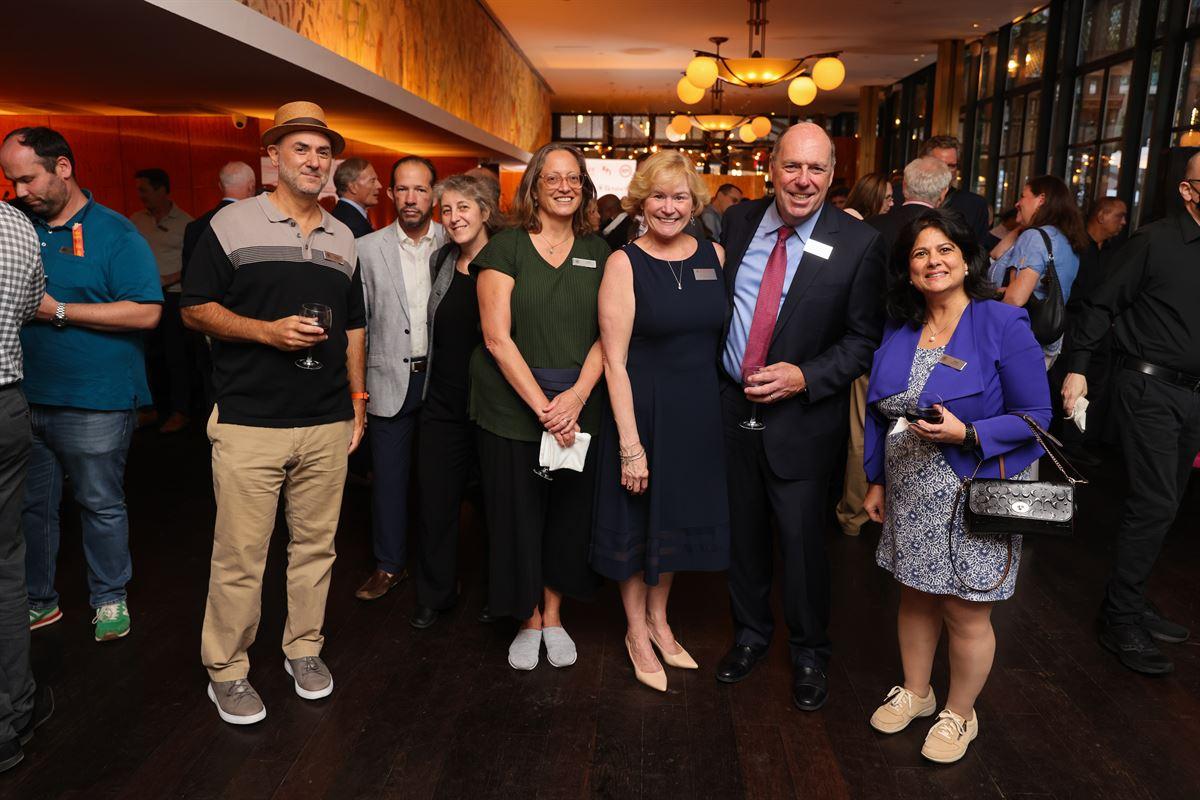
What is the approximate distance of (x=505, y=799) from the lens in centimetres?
248

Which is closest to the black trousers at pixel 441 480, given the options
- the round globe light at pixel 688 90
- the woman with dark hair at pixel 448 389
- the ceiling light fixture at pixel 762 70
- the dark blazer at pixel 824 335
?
the woman with dark hair at pixel 448 389

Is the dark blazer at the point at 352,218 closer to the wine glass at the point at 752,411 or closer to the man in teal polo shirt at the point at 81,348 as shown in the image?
the man in teal polo shirt at the point at 81,348

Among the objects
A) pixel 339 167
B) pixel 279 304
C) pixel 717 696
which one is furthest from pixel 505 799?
pixel 339 167

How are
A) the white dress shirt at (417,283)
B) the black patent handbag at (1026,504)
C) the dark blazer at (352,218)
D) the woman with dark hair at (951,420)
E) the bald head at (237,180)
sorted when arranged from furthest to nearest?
the bald head at (237,180), the dark blazer at (352,218), the white dress shirt at (417,283), the woman with dark hair at (951,420), the black patent handbag at (1026,504)

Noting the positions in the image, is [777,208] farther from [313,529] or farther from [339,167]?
[339,167]

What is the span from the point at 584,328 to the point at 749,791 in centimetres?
150

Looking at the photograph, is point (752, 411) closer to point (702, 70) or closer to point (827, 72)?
point (702, 70)

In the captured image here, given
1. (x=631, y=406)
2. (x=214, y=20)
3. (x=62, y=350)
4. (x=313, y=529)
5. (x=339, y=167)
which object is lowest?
(x=313, y=529)

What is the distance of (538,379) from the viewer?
299cm

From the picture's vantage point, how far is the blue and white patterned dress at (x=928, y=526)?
2.50 meters

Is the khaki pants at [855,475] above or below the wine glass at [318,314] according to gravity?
below

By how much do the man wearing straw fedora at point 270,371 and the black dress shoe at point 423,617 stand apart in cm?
62

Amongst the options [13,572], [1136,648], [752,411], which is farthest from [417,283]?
[1136,648]

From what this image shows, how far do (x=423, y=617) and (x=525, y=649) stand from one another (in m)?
0.53
